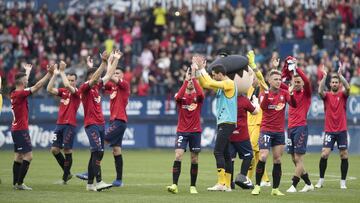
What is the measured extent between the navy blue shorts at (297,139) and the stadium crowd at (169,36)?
51.2 feet

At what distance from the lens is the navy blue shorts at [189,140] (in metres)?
20.7

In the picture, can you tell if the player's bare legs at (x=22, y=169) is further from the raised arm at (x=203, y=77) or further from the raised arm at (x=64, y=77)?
the raised arm at (x=203, y=77)

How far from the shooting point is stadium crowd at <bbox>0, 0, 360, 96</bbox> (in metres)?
40.2

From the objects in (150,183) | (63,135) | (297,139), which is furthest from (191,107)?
(63,135)

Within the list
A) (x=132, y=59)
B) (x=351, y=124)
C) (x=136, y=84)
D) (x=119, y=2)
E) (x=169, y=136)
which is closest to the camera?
(x=351, y=124)

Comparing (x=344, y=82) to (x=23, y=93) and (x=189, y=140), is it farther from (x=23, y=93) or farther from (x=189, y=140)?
(x=23, y=93)

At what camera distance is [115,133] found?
2238 centimetres

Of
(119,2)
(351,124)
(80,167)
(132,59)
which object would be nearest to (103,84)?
(80,167)

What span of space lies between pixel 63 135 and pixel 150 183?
8.34 ft

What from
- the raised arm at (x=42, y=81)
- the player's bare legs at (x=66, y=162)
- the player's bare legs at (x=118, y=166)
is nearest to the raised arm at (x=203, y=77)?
the raised arm at (x=42, y=81)

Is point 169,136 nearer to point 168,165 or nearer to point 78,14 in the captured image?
point 168,165

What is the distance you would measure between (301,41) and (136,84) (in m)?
7.08

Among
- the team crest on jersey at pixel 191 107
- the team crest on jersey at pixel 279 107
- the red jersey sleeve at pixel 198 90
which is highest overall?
the red jersey sleeve at pixel 198 90

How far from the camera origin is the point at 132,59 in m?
44.0
